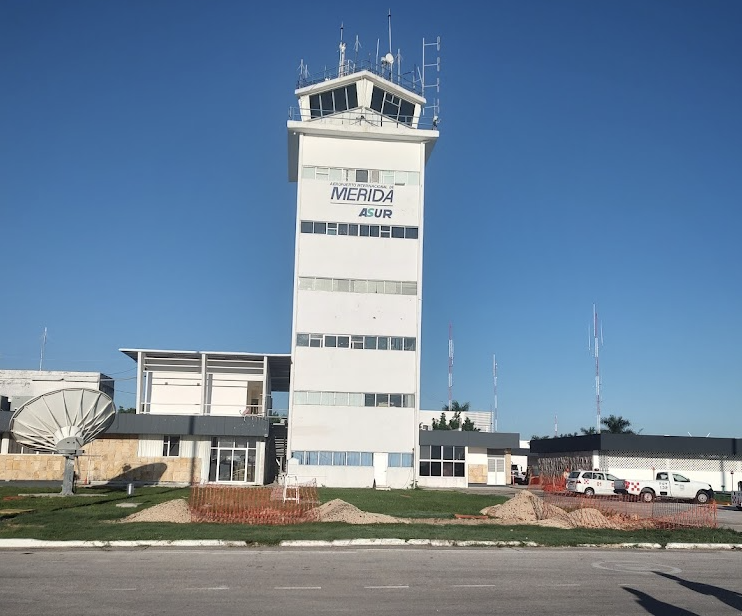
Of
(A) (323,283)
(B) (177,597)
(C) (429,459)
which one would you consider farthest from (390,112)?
(B) (177,597)

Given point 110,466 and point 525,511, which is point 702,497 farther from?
point 110,466

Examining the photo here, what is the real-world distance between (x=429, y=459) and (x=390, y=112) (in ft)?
83.6

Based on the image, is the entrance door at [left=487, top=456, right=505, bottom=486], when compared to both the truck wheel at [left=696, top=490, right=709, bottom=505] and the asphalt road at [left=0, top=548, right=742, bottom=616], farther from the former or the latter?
the asphalt road at [left=0, top=548, right=742, bottom=616]

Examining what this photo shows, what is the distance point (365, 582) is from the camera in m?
14.8

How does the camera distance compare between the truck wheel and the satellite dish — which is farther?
the truck wheel

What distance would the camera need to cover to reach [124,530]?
21.8 m

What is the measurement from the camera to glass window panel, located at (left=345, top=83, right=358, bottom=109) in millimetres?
54594

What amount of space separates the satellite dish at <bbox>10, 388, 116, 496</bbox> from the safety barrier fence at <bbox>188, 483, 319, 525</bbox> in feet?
23.9

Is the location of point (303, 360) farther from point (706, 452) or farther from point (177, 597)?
point (177, 597)

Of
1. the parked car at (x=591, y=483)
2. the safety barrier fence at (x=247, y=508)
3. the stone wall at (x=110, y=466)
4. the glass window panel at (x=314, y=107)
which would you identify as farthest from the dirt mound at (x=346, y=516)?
the glass window panel at (x=314, y=107)

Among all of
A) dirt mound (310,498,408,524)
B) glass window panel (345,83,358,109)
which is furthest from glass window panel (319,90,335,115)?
dirt mound (310,498,408,524)

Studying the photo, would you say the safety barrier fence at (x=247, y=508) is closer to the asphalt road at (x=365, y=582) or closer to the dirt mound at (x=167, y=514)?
the dirt mound at (x=167, y=514)

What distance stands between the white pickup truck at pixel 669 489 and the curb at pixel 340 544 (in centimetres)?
2639

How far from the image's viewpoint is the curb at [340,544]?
64.1 feet
